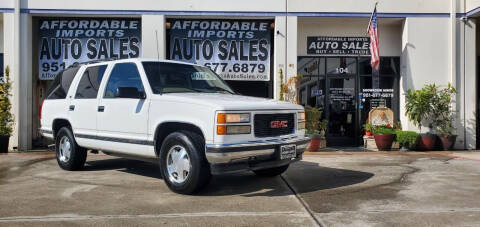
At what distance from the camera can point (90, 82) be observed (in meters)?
6.75

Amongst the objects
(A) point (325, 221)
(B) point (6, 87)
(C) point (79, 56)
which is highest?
(C) point (79, 56)

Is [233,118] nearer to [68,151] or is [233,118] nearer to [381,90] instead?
[68,151]

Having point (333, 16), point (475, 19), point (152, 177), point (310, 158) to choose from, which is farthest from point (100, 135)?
point (475, 19)

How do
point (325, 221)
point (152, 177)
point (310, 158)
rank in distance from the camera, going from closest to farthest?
point (325, 221) → point (152, 177) → point (310, 158)

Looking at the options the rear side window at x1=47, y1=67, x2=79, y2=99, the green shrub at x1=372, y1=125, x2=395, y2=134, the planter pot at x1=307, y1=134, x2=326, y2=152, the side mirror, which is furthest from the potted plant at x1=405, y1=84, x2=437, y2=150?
the rear side window at x1=47, y1=67, x2=79, y2=99

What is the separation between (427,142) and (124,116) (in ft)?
28.8

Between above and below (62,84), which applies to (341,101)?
below

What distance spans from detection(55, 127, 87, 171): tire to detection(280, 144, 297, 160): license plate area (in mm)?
3755

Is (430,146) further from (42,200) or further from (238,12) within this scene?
(42,200)

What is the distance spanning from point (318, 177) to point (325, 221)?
8.63 feet

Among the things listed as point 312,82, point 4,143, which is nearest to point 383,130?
point 312,82

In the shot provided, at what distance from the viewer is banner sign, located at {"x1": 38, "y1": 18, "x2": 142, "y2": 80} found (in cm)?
1200

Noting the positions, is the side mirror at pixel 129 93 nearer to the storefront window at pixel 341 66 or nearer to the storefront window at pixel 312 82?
the storefront window at pixel 312 82

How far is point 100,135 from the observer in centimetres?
627
